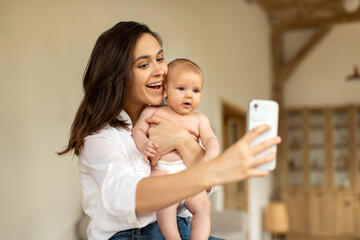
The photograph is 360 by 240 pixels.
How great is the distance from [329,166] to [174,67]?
26.0 feet

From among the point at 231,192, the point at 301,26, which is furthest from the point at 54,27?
the point at 301,26

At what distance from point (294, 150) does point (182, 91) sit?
817 centimetres

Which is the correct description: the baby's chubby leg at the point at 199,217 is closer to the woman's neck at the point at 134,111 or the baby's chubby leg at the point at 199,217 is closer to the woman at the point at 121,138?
the woman at the point at 121,138

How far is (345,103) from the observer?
9.05 meters

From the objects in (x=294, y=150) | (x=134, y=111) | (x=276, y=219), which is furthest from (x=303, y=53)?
(x=134, y=111)

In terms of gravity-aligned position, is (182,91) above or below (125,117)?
above

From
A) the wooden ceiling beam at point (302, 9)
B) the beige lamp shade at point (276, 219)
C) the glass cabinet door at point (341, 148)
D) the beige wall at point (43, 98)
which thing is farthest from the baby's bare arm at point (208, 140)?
the glass cabinet door at point (341, 148)

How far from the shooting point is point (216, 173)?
3.48ft

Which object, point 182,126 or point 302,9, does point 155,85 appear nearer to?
point 182,126

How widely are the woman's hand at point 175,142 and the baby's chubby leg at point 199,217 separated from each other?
126mm

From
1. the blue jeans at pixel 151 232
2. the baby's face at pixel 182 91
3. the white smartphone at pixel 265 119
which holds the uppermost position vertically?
the baby's face at pixel 182 91

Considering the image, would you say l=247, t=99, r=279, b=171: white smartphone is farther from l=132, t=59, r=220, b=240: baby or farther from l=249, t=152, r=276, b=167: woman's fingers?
l=132, t=59, r=220, b=240: baby

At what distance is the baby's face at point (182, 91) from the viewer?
161 cm

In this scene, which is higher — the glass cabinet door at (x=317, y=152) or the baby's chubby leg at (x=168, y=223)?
the glass cabinet door at (x=317, y=152)
